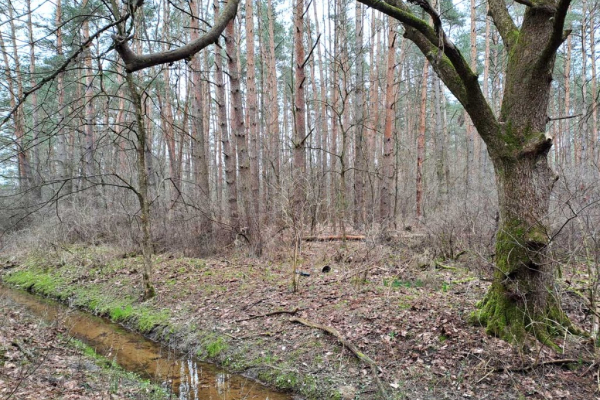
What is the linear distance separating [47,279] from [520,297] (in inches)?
421

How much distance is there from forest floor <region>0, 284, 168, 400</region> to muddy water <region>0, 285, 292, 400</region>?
0.27 meters

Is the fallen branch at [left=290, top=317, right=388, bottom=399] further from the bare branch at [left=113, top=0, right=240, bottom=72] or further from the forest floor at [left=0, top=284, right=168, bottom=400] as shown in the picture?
the bare branch at [left=113, top=0, right=240, bottom=72]

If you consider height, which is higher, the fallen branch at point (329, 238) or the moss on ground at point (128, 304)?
the fallen branch at point (329, 238)

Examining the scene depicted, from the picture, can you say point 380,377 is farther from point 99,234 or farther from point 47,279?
point 99,234

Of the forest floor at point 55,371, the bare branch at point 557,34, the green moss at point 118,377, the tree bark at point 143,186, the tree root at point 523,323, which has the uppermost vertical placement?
the bare branch at point 557,34

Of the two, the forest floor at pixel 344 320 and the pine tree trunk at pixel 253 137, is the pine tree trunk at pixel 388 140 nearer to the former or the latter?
the forest floor at pixel 344 320

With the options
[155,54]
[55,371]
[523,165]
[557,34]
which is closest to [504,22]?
[557,34]

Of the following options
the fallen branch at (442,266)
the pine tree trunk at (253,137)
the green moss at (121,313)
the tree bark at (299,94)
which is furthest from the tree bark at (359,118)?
the green moss at (121,313)

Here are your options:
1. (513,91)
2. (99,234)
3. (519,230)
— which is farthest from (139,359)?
(99,234)

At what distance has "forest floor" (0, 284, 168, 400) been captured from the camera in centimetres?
375

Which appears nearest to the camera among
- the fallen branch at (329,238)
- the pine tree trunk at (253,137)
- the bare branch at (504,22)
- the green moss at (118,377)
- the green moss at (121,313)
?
the green moss at (118,377)

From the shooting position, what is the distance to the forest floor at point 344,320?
13.1 ft

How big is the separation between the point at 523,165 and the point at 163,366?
545 cm

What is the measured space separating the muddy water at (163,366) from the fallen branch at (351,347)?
957mm
